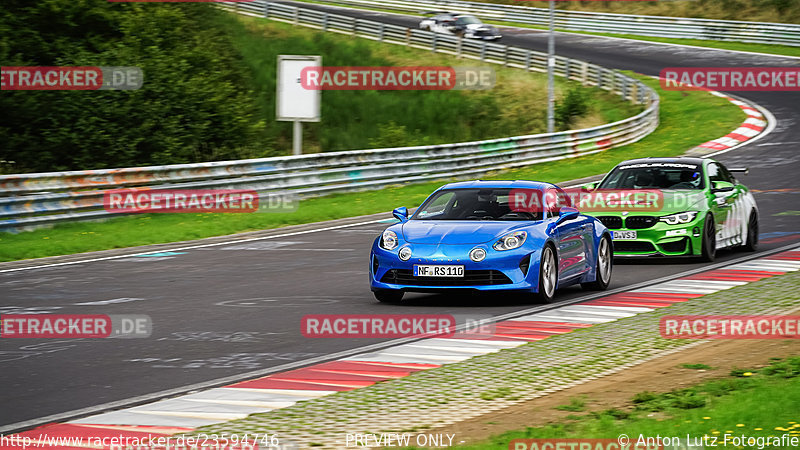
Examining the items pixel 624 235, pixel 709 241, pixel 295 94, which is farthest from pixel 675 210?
pixel 295 94

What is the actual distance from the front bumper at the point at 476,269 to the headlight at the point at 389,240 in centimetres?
28

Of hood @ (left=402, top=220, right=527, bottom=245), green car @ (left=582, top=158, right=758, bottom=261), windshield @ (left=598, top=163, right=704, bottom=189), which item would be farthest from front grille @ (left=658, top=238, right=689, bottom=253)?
hood @ (left=402, top=220, right=527, bottom=245)

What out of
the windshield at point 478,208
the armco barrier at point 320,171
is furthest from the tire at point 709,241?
the armco barrier at point 320,171

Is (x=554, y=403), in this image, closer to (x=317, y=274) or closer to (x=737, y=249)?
(x=317, y=274)

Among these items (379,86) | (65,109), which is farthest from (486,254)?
(379,86)

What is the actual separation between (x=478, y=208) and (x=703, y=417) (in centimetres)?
687

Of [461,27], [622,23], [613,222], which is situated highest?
[622,23]

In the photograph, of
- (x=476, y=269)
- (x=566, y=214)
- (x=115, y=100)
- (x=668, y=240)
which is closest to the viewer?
(x=476, y=269)

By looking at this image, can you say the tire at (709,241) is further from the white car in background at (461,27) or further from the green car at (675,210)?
the white car in background at (461,27)

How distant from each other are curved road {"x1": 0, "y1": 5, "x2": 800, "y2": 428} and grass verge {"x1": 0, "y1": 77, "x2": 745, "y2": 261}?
1675 mm

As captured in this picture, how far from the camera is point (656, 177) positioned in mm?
17891

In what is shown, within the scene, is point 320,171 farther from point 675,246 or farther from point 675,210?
point 675,246

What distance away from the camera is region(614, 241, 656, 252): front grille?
16.9m

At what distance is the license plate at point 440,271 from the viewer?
41.3 ft
